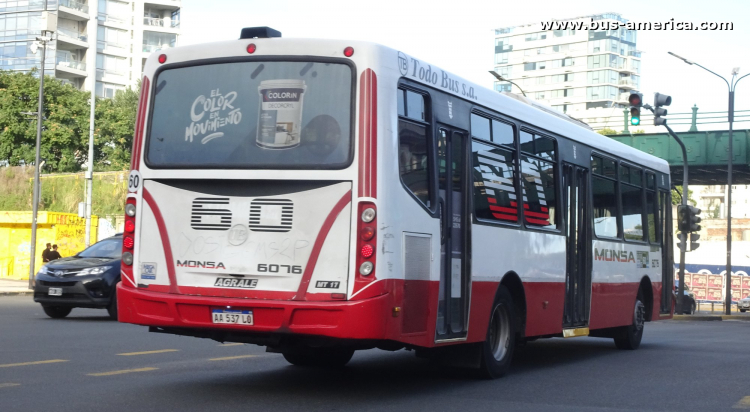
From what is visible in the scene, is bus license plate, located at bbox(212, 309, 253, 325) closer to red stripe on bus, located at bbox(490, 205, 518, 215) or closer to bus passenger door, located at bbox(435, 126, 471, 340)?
bus passenger door, located at bbox(435, 126, 471, 340)

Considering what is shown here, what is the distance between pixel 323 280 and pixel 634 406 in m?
2.88

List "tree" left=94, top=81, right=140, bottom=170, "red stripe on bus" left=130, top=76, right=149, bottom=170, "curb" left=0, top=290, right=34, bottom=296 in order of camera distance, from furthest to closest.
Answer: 1. "tree" left=94, top=81, right=140, bottom=170
2. "curb" left=0, top=290, right=34, bottom=296
3. "red stripe on bus" left=130, top=76, right=149, bottom=170

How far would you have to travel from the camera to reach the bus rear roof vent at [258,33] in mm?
9180

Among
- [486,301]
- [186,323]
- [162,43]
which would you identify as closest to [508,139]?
[486,301]

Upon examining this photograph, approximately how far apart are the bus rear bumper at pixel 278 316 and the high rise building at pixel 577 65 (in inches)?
5811

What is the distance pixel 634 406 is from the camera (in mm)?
9055

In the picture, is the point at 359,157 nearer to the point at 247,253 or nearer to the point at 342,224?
the point at 342,224

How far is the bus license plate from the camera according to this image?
28.1 feet

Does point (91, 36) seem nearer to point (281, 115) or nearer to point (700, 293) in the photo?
point (700, 293)

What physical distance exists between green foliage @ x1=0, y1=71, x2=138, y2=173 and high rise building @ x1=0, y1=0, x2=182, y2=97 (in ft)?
29.4

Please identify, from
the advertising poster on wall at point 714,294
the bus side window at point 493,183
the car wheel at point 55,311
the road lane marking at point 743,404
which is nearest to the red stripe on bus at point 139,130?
the bus side window at point 493,183

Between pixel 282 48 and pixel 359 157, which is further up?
pixel 282 48

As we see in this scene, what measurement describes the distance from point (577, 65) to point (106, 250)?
475ft

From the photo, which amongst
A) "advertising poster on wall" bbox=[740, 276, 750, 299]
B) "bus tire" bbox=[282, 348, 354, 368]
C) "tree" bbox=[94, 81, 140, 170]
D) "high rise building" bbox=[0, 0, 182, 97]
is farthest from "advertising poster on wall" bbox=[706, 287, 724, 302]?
"high rise building" bbox=[0, 0, 182, 97]
